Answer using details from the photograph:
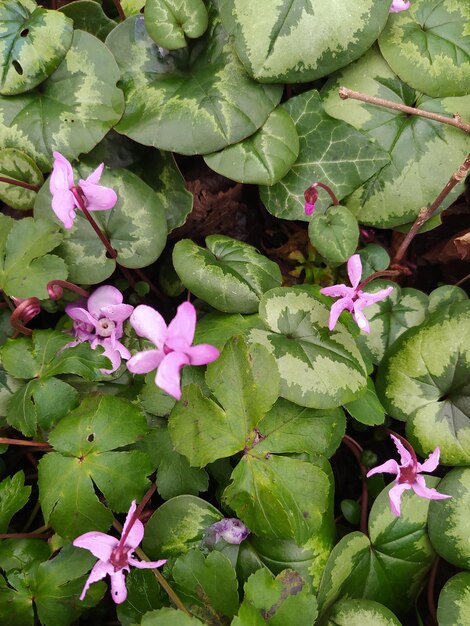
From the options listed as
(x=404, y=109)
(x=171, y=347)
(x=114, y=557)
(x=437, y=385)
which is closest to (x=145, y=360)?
(x=171, y=347)

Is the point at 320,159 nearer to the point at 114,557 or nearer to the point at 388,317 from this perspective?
the point at 388,317

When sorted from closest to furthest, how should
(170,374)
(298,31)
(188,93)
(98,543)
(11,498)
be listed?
(170,374) < (98,543) < (11,498) < (298,31) < (188,93)

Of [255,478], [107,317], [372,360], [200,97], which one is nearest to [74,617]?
[255,478]

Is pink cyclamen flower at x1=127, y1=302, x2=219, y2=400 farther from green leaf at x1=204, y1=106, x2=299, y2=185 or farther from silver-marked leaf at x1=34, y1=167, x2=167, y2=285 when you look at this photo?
green leaf at x1=204, y1=106, x2=299, y2=185

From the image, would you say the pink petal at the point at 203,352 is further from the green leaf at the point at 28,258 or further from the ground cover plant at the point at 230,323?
the green leaf at the point at 28,258

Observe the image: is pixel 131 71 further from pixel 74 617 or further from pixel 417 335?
pixel 74 617

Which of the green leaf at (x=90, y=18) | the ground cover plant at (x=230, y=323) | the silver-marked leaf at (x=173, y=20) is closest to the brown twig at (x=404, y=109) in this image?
the ground cover plant at (x=230, y=323)
